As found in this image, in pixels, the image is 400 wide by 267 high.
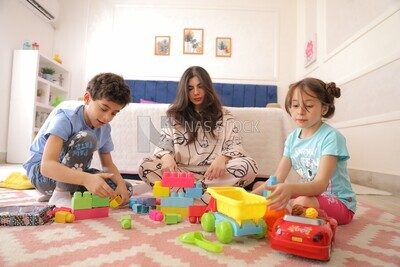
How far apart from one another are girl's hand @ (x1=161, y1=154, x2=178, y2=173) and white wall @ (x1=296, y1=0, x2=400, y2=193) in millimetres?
1593

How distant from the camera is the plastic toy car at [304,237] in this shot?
0.68m

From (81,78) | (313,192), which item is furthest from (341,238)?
(81,78)

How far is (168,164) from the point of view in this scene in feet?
4.34

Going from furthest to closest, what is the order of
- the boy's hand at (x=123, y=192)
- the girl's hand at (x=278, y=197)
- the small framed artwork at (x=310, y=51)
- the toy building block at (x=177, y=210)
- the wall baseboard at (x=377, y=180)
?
the small framed artwork at (x=310, y=51) < the wall baseboard at (x=377, y=180) < the boy's hand at (x=123, y=192) < the toy building block at (x=177, y=210) < the girl's hand at (x=278, y=197)

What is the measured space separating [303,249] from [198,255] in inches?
10.2

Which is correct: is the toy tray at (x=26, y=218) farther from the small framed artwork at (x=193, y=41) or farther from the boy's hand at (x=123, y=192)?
the small framed artwork at (x=193, y=41)

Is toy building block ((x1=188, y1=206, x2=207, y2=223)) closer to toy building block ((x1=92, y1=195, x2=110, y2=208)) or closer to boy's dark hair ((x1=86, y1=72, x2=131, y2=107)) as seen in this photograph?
toy building block ((x1=92, y1=195, x2=110, y2=208))

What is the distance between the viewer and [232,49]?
13.5 feet

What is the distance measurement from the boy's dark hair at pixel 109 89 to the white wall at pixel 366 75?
1.82 metres

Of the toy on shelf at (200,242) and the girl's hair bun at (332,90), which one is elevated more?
the girl's hair bun at (332,90)

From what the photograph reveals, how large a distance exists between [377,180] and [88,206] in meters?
2.12

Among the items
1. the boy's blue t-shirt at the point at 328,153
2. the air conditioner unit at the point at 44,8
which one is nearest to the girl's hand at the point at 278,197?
the boy's blue t-shirt at the point at 328,153

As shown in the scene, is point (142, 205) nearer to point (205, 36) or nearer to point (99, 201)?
point (99, 201)

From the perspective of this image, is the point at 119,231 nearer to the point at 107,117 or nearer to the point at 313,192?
the point at 107,117
